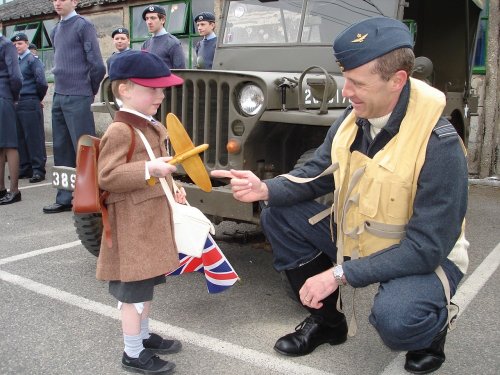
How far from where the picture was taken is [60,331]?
8.79 feet

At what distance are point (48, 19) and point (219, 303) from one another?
41.7ft

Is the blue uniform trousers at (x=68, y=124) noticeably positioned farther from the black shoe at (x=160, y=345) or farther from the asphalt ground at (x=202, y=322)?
the black shoe at (x=160, y=345)

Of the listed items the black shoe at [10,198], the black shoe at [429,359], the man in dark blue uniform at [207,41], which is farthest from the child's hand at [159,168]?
Answer: the black shoe at [10,198]

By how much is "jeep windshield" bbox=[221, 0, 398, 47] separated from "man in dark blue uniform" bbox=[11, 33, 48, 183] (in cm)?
377

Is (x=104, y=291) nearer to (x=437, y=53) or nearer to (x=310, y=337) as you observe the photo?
(x=310, y=337)

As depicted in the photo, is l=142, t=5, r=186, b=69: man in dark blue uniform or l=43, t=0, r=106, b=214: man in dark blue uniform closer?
l=43, t=0, r=106, b=214: man in dark blue uniform

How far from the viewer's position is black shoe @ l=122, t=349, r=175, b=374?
2277mm

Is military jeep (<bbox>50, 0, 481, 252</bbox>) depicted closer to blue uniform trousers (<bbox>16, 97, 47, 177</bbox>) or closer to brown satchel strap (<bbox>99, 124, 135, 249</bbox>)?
brown satchel strap (<bbox>99, 124, 135, 249</bbox>)

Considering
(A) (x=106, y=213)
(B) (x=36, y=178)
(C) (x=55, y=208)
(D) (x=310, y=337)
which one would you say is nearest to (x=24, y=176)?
(B) (x=36, y=178)

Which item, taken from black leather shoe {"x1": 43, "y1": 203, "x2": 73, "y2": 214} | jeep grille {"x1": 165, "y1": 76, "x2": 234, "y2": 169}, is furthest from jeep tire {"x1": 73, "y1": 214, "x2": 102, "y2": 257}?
black leather shoe {"x1": 43, "y1": 203, "x2": 73, "y2": 214}

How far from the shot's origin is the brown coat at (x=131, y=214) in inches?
83.9

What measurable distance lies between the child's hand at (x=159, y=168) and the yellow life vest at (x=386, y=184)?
2.25 ft

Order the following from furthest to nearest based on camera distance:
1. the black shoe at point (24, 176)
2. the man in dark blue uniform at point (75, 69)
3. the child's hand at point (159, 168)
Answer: the black shoe at point (24, 176) → the man in dark blue uniform at point (75, 69) → the child's hand at point (159, 168)

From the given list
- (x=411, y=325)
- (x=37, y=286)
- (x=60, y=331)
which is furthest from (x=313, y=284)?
(x=37, y=286)
